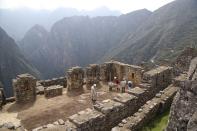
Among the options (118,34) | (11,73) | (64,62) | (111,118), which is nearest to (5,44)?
(11,73)

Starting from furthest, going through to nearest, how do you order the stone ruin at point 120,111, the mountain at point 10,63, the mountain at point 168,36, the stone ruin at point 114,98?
the mountain at point 10,63 < the mountain at point 168,36 < the stone ruin at point 114,98 < the stone ruin at point 120,111

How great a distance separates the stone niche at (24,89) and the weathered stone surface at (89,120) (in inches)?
286

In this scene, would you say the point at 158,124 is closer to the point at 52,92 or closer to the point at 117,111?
the point at 117,111

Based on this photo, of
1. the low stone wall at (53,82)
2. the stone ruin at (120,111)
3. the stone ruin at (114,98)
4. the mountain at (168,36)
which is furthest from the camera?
the mountain at (168,36)

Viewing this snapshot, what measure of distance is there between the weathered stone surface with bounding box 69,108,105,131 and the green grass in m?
1.84

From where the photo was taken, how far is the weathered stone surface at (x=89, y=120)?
34.0ft

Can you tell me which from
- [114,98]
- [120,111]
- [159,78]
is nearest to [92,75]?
[159,78]

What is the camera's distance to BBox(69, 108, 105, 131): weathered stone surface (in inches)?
408

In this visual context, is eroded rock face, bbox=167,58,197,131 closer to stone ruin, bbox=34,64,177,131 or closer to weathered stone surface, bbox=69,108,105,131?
stone ruin, bbox=34,64,177,131

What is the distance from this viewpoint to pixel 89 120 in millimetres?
10562

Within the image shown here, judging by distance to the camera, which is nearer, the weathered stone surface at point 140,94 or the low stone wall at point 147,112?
the low stone wall at point 147,112

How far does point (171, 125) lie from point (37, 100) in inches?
508

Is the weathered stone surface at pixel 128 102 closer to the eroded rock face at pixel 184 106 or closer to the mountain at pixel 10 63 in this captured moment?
the eroded rock face at pixel 184 106

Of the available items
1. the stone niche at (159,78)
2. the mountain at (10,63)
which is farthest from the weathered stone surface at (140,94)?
Answer: the mountain at (10,63)
